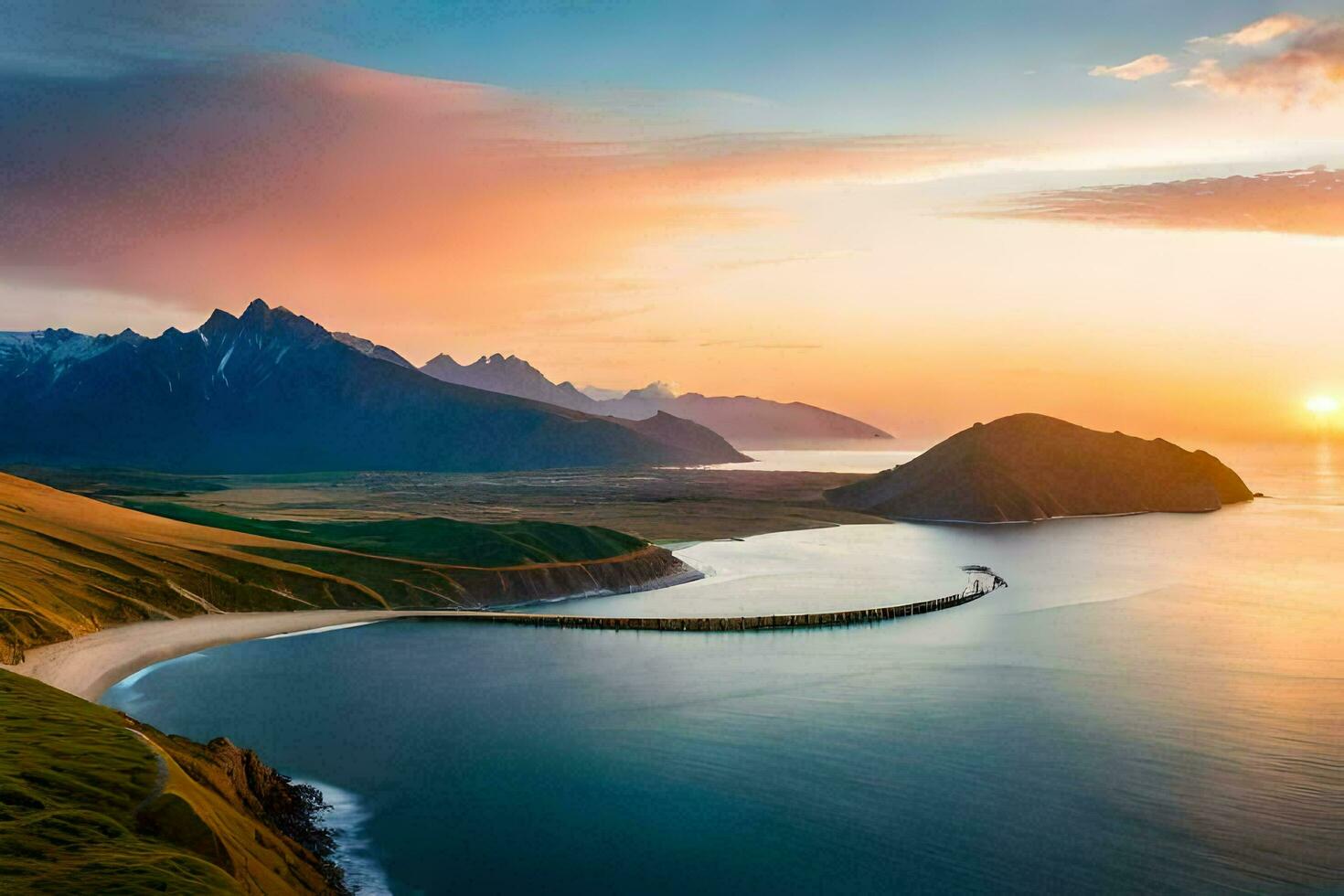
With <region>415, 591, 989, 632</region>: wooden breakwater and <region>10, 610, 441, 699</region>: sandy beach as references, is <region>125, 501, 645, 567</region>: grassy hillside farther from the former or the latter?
<region>10, 610, 441, 699</region>: sandy beach

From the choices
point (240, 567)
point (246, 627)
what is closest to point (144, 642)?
point (246, 627)

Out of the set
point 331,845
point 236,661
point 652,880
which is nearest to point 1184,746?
point 652,880

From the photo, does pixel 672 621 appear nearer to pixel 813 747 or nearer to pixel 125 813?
pixel 813 747

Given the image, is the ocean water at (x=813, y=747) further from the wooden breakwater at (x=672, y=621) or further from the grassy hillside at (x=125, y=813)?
the grassy hillside at (x=125, y=813)

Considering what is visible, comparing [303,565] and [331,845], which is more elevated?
[303,565]

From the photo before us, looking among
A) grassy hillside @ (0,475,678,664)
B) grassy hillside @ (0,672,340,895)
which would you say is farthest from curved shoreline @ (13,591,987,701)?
grassy hillside @ (0,672,340,895)

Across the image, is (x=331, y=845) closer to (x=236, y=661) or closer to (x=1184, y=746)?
(x=236, y=661)

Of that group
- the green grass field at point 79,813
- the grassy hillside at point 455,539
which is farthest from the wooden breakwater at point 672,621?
the green grass field at point 79,813
